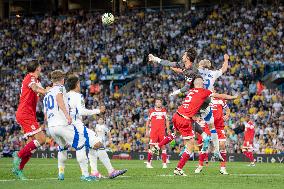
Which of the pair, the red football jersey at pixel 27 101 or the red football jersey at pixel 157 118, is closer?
the red football jersey at pixel 27 101

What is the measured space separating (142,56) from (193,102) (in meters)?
30.9

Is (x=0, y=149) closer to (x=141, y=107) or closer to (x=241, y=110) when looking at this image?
(x=141, y=107)

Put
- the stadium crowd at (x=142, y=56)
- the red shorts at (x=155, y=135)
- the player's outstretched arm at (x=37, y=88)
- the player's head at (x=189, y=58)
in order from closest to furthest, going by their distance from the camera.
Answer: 1. the player's outstretched arm at (x=37, y=88)
2. the player's head at (x=189, y=58)
3. the red shorts at (x=155, y=135)
4. the stadium crowd at (x=142, y=56)

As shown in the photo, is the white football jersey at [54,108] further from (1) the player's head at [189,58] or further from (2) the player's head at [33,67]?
(1) the player's head at [189,58]

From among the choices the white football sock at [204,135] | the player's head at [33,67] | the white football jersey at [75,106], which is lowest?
the white football sock at [204,135]

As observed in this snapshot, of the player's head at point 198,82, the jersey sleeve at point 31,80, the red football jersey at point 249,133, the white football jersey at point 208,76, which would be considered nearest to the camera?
the jersey sleeve at point 31,80

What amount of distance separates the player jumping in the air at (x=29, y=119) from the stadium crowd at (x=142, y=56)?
20.8m

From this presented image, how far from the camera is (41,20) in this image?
58.3 metres

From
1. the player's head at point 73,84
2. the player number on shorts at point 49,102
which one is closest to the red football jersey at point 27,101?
the player's head at point 73,84

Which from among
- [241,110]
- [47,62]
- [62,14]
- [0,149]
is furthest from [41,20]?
[241,110]

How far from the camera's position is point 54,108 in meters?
16.2

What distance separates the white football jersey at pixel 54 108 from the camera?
1607cm

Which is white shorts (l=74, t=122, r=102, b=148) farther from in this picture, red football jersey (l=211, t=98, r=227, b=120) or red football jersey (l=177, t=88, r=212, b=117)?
red football jersey (l=211, t=98, r=227, b=120)

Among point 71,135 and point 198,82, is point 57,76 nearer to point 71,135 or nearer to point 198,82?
point 71,135
